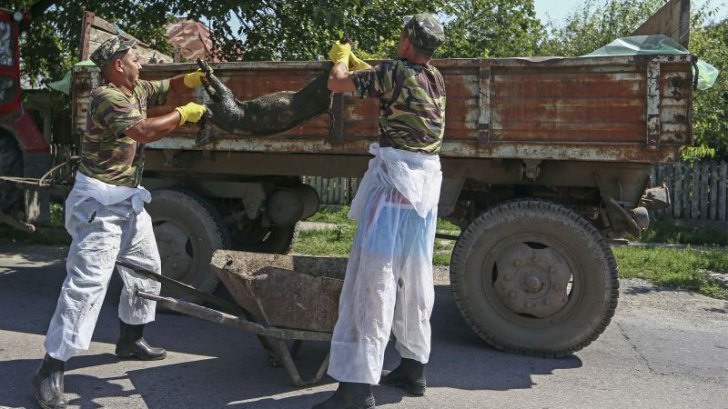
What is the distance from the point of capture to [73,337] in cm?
376

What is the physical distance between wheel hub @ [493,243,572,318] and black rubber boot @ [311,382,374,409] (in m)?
1.52

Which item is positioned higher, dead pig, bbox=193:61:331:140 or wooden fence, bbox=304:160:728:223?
dead pig, bbox=193:61:331:140

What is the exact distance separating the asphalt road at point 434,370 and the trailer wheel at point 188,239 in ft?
1.17

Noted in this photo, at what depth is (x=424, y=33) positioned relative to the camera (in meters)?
3.72

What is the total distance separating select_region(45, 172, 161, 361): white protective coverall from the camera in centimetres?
377

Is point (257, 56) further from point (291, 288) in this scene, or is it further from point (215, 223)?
point (291, 288)

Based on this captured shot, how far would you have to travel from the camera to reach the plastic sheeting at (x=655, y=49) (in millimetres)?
4629

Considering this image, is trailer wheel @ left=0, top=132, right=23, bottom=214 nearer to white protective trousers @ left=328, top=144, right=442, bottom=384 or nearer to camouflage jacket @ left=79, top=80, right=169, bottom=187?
camouflage jacket @ left=79, top=80, right=169, bottom=187

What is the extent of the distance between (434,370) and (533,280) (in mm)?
903

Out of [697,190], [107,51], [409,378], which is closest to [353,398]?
[409,378]

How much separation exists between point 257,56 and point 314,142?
4.03m

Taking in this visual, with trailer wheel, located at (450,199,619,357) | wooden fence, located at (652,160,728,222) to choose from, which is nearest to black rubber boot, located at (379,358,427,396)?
trailer wheel, located at (450,199,619,357)

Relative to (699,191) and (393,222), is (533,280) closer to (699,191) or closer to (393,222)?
(393,222)

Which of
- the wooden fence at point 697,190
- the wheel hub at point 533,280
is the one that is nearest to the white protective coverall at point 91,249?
the wheel hub at point 533,280
